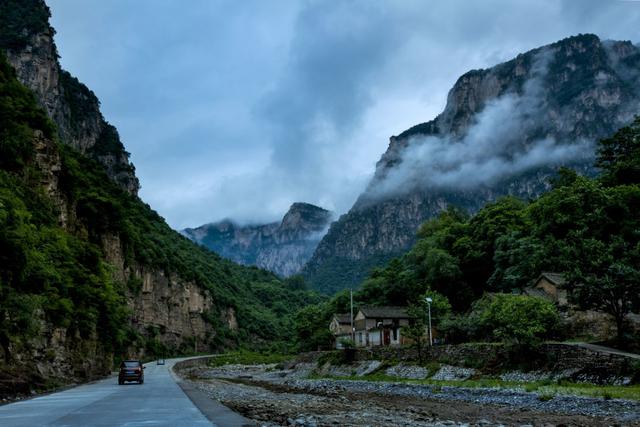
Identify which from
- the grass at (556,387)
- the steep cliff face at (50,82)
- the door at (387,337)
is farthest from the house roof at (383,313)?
the steep cliff face at (50,82)

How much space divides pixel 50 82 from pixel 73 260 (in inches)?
3137

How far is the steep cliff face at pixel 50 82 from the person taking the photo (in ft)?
327

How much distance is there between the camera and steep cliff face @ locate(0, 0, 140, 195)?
327ft

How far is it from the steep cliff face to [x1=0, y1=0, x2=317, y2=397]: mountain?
0.88 ft

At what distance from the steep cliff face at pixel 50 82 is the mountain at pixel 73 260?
0.27 meters

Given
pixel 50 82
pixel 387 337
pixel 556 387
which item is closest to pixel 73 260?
pixel 556 387

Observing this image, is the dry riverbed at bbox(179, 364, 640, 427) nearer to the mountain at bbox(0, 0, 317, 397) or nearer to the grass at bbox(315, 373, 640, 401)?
the grass at bbox(315, 373, 640, 401)

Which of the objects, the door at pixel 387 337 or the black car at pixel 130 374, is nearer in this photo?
the black car at pixel 130 374

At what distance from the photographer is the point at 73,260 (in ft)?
142

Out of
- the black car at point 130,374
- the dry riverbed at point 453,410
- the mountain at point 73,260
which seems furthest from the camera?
the black car at point 130,374

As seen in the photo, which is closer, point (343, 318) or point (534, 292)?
point (534, 292)

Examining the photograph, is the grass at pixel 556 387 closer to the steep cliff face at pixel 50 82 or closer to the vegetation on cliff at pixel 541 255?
the vegetation on cliff at pixel 541 255

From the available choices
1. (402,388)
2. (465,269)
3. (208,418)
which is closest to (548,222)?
(465,269)

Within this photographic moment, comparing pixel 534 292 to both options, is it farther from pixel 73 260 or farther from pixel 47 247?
pixel 47 247
